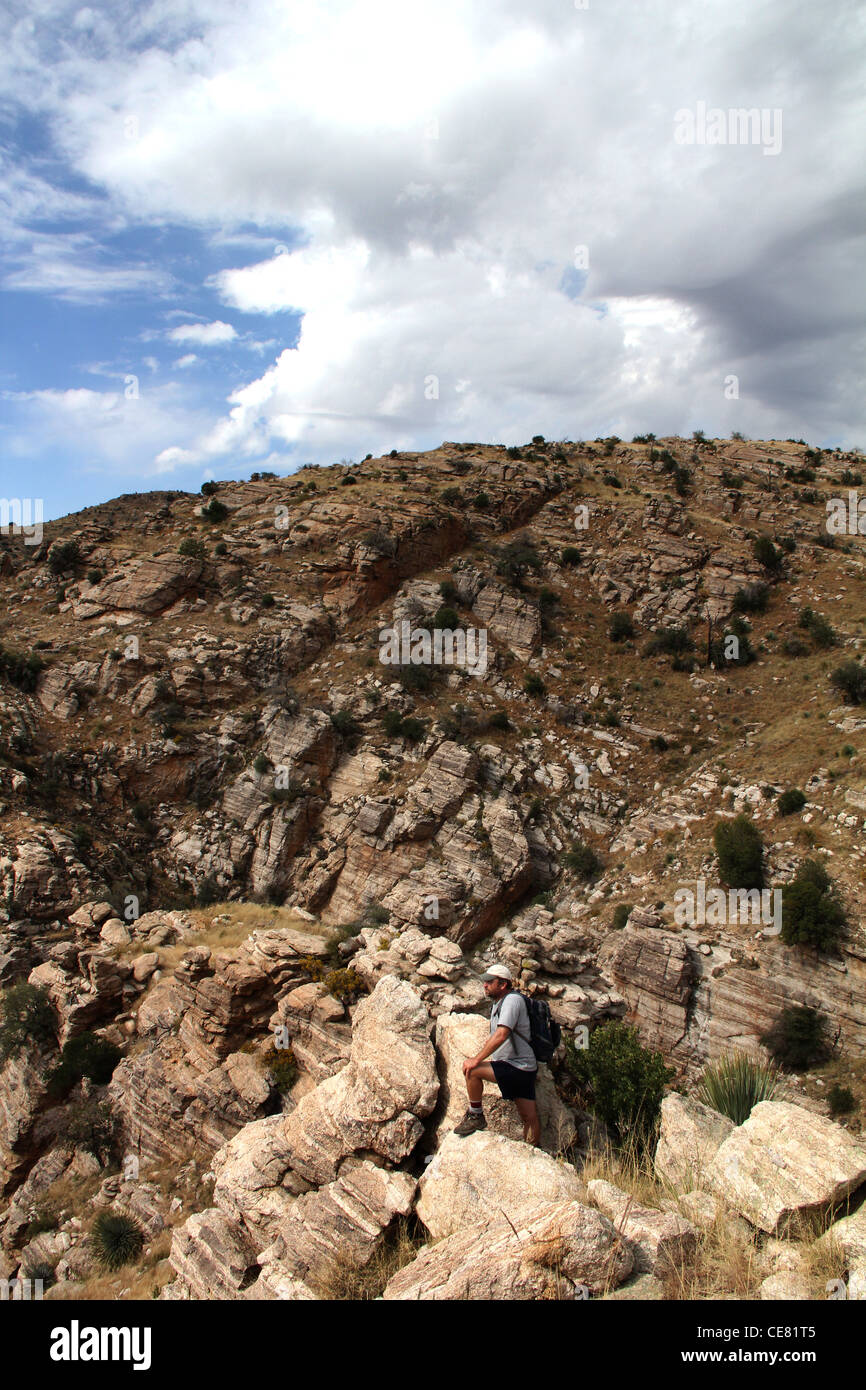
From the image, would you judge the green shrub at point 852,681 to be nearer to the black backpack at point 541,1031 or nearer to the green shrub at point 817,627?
the green shrub at point 817,627

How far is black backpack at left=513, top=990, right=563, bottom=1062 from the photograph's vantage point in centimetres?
731

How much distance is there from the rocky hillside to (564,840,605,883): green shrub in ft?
0.42

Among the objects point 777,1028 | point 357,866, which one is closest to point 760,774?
point 777,1028

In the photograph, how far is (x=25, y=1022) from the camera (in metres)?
14.0

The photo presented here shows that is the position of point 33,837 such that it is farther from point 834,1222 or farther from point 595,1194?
point 834,1222

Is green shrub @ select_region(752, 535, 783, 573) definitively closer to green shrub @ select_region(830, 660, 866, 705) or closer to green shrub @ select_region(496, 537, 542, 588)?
green shrub @ select_region(830, 660, 866, 705)

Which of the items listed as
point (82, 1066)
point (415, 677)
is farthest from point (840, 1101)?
point (415, 677)

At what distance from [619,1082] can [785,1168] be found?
313cm

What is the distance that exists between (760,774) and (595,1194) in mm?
20336

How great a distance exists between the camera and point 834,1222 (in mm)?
5254

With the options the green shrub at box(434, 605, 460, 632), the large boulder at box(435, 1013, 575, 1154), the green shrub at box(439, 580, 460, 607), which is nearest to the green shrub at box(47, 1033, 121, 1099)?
the large boulder at box(435, 1013, 575, 1154)

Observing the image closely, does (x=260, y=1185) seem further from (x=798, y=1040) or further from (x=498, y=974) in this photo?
(x=798, y=1040)

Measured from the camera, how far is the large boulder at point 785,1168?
539cm

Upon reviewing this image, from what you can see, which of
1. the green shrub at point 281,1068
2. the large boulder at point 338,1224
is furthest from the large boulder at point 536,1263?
the green shrub at point 281,1068
